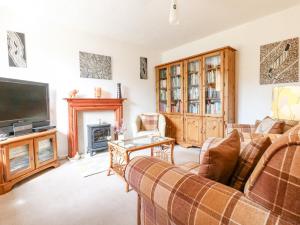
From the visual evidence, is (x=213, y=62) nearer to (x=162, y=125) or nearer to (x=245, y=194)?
(x=162, y=125)

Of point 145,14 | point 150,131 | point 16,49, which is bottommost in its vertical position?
point 150,131

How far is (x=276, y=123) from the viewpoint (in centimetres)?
189

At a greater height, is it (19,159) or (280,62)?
Answer: (280,62)

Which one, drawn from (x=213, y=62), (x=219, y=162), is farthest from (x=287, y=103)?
(x=219, y=162)

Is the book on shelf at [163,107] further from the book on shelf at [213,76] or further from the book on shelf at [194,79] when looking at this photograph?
the book on shelf at [213,76]

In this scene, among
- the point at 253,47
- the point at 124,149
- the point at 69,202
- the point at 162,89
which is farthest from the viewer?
the point at 162,89

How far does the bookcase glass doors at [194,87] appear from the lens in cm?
362

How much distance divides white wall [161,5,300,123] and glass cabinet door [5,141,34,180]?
3512 millimetres

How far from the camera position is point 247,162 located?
3.11 ft

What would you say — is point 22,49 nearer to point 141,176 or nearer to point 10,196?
point 10,196

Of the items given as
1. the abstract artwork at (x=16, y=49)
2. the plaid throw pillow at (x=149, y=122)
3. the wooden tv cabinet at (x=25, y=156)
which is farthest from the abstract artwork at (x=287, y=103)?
the abstract artwork at (x=16, y=49)

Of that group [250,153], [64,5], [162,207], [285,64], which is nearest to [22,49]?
[64,5]

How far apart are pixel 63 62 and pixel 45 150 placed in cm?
161

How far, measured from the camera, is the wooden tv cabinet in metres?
2.07
